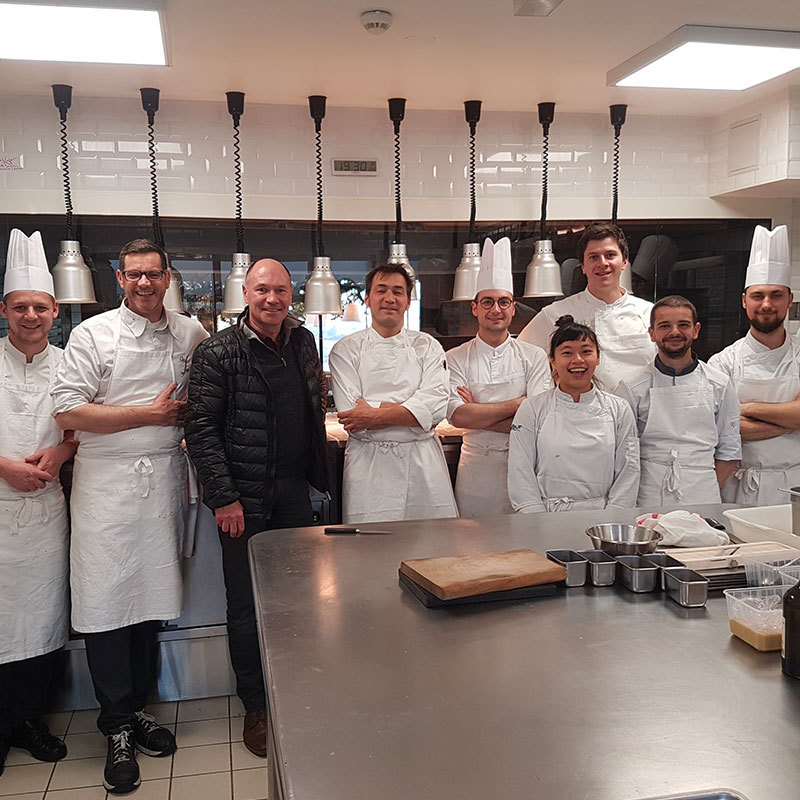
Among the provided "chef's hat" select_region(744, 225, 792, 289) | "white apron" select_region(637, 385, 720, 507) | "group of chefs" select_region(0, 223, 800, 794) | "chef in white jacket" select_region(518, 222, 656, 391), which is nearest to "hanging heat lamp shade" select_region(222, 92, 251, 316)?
"group of chefs" select_region(0, 223, 800, 794)

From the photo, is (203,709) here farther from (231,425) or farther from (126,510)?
(231,425)

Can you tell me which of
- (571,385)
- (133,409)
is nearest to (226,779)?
(133,409)

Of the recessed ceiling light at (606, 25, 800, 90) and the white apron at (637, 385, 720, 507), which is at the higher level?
the recessed ceiling light at (606, 25, 800, 90)

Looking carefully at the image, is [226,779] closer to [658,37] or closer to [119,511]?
[119,511]

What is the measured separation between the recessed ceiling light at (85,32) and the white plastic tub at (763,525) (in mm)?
A: 2229

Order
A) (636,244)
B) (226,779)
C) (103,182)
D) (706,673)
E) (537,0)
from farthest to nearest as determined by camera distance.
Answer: (636,244), (103,182), (226,779), (537,0), (706,673)

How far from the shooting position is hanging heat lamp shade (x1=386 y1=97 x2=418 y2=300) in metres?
3.96

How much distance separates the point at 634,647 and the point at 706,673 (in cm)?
14

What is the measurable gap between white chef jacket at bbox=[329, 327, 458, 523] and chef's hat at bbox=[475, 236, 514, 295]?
0.43 metres

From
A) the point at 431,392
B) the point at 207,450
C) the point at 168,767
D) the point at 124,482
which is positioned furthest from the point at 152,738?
the point at 431,392

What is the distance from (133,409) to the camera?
2.80 metres

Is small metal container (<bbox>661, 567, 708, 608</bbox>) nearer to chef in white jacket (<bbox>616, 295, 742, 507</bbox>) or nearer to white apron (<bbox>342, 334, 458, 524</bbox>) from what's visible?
chef in white jacket (<bbox>616, 295, 742, 507</bbox>)

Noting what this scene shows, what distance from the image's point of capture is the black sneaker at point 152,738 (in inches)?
114

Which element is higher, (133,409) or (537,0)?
(537,0)
